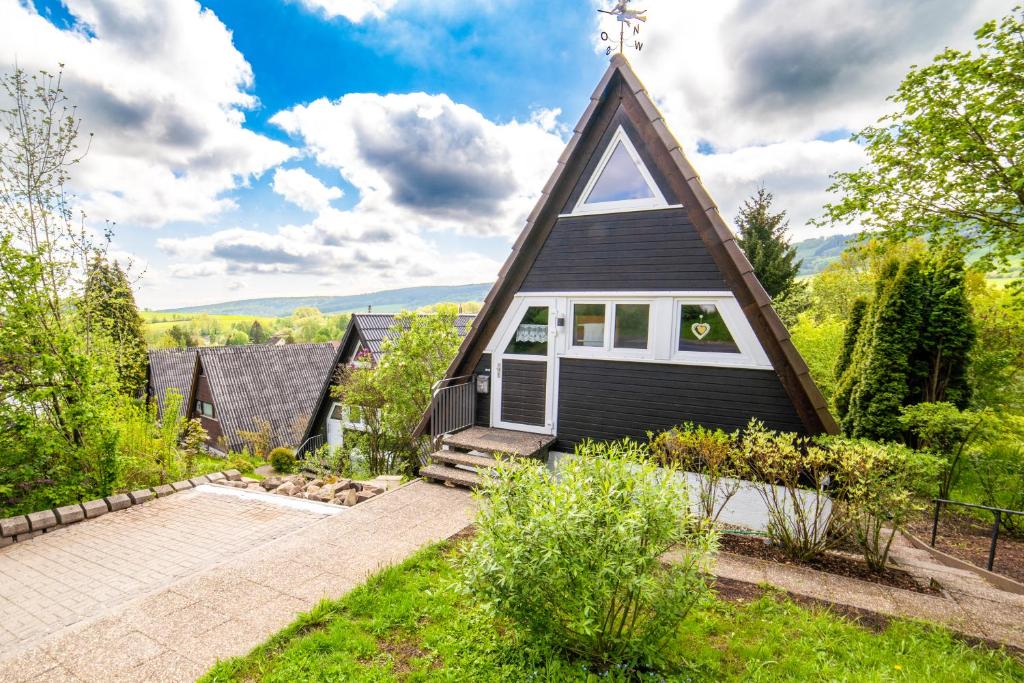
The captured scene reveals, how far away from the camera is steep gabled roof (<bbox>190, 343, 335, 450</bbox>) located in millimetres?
16453

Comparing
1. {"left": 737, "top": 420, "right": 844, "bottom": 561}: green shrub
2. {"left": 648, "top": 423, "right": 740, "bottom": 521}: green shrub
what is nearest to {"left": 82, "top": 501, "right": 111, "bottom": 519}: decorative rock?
{"left": 648, "top": 423, "right": 740, "bottom": 521}: green shrub

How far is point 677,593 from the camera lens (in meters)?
2.42

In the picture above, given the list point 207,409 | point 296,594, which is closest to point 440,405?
point 296,594

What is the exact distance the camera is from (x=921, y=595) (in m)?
3.83

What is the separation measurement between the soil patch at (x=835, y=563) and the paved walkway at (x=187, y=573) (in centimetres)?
338

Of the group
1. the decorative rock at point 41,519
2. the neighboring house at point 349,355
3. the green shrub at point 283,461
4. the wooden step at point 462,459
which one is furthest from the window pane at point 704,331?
the green shrub at point 283,461

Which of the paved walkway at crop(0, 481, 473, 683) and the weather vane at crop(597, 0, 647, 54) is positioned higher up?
the weather vane at crop(597, 0, 647, 54)

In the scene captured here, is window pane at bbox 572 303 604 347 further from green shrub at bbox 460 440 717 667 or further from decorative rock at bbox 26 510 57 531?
decorative rock at bbox 26 510 57 531

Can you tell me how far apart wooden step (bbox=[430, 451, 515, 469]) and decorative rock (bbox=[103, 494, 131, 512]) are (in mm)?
4332

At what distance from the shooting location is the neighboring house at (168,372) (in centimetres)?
2017

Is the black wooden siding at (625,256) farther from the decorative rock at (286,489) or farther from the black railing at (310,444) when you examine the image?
the black railing at (310,444)

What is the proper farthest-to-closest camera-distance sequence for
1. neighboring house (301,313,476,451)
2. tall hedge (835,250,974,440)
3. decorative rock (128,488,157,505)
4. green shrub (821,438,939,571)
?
1. neighboring house (301,313,476,451)
2. tall hedge (835,250,974,440)
3. decorative rock (128,488,157,505)
4. green shrub (821,438,939,571)

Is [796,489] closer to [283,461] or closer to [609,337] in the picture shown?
[609,337]

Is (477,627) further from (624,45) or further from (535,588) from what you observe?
(624,45)
